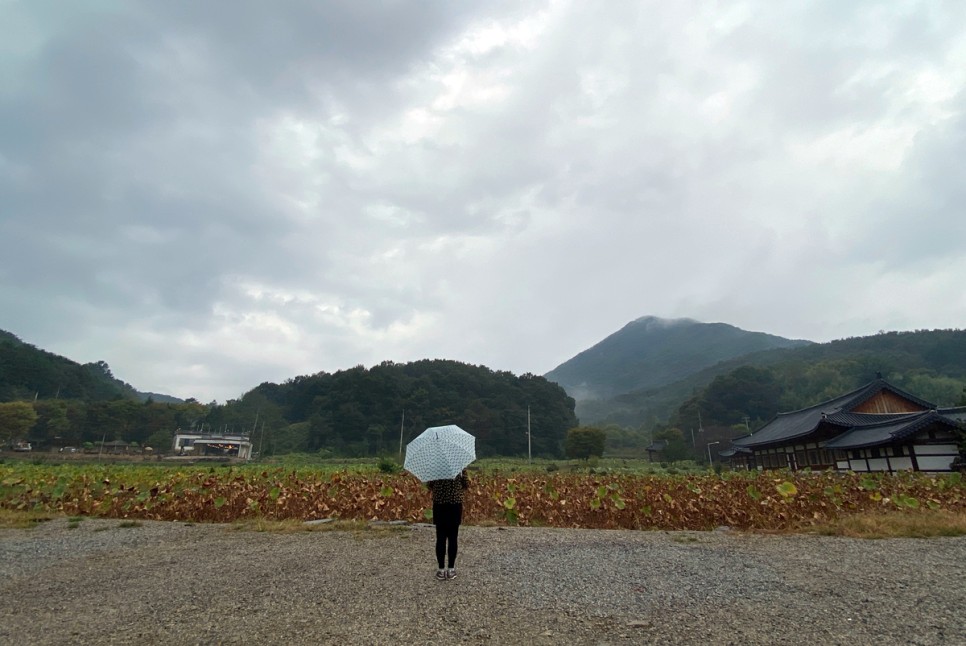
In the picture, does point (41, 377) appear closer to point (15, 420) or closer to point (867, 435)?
point (15, 420)

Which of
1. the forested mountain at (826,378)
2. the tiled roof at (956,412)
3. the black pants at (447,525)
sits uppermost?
the forested mountain at (826,378)

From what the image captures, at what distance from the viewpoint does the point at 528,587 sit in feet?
18.0

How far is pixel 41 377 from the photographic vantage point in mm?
84688

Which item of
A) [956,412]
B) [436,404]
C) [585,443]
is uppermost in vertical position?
[436,404]

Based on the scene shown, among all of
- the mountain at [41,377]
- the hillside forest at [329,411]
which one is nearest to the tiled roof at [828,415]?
the hillside forest at [329,411]

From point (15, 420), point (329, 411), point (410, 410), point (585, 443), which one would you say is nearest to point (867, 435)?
point (585, 443)

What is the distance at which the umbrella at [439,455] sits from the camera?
552cm

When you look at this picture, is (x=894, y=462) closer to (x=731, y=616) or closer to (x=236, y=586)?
(x=731, y=616)

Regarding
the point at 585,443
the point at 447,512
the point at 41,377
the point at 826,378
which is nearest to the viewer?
the point at 447,512

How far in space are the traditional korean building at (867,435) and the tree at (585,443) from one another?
66.9 ft

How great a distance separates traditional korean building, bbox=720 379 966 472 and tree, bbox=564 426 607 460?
20.4 metres

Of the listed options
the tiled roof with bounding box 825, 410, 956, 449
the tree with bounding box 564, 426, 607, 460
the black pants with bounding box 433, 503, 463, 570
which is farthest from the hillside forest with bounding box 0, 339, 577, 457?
the black pants with bounding box 433, 503, 463, 570

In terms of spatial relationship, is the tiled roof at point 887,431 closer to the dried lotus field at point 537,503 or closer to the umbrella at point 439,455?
the dried lotus field at point 537,503

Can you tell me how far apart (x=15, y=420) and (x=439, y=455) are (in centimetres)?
7668
